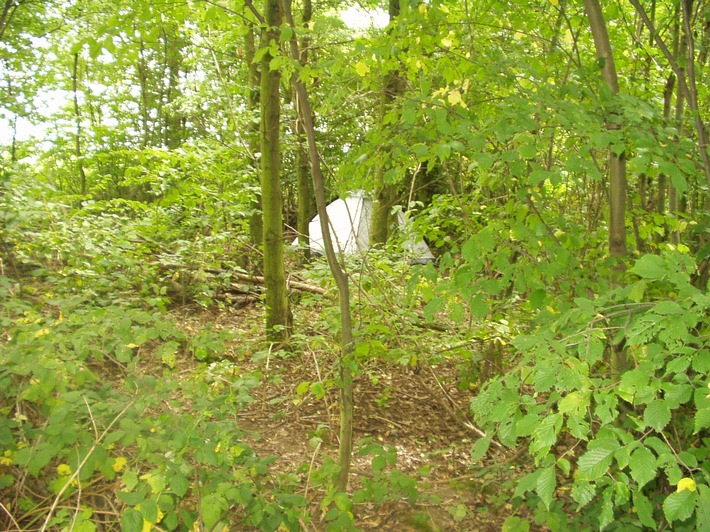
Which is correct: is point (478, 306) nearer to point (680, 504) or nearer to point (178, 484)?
point (680, 504)

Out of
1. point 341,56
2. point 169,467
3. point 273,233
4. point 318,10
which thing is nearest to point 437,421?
point 273,233

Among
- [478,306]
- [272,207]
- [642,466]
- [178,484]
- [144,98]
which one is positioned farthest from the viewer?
[144,98]

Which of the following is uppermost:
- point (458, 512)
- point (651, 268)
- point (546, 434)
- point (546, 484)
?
point (651, 268)

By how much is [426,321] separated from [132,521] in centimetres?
207

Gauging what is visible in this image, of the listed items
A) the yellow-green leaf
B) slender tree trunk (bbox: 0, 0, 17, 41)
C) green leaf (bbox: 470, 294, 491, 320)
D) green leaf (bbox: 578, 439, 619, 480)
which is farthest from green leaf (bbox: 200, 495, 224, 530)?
slender tree trunk (bbox: 0, 0, 17, 41)

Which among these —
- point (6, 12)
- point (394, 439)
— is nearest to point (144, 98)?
point (6, 12)

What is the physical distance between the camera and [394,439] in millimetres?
4445

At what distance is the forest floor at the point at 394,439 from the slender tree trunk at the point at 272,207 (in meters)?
0.26

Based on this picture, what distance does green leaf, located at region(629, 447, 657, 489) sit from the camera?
1.35m

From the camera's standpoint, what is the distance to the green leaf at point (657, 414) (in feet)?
4.58

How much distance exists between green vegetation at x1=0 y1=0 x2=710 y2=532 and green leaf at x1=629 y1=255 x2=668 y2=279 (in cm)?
1

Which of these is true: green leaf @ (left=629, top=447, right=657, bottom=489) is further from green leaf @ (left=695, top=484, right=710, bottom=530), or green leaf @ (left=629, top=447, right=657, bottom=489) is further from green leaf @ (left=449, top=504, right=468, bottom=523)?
green leaf @ (left=449, top=504, right=468, bottom=523)

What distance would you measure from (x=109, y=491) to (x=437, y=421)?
9.22ft

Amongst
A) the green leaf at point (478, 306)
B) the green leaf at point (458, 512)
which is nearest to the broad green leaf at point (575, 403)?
the green leaf at point (478, 306)
